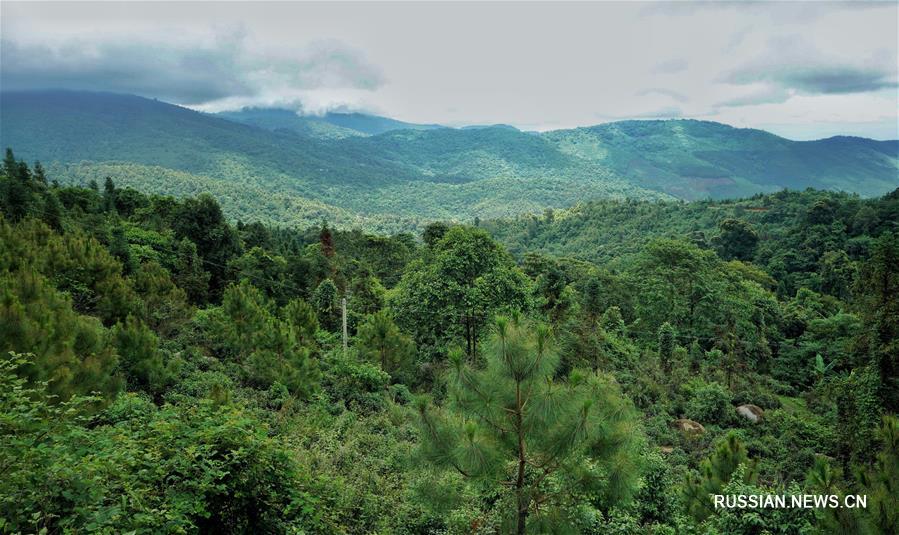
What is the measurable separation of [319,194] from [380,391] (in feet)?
531

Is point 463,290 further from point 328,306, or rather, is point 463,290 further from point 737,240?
point 737,240

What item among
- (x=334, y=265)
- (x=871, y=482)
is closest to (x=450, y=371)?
(x=871, y=482)

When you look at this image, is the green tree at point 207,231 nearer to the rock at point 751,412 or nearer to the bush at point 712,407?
the bush at point 712,407

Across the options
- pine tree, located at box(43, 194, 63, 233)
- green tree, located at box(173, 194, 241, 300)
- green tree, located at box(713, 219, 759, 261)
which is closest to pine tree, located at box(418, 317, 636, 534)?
pine tree, located at box(43, 194, 63, 233)

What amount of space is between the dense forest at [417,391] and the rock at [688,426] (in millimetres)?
101

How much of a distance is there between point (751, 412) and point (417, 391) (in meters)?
10.7

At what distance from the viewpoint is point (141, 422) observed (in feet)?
16.4

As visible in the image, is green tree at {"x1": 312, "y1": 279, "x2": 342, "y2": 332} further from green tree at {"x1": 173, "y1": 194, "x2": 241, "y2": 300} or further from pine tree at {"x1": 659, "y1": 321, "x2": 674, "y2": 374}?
pine tree at {"x1": 659, "y1": 321, "x2": 674, "y2": 374}

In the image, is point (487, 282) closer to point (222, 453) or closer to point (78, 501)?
point (222, 453)

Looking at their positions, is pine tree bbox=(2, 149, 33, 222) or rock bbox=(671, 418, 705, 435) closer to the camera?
rock bbox=(671, 418, 705, 435)

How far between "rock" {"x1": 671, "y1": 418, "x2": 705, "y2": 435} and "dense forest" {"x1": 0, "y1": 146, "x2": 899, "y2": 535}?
0.33ft

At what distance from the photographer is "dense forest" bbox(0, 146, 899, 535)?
430 cm

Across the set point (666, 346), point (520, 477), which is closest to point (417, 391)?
point (666, 346)

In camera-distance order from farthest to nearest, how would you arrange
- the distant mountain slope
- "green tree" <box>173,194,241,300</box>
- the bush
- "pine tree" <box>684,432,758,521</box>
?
the distant mountain slope → "green tree" <box>173,194,241,300</box> → the bush → "pine tree" <box>684,432,758,521</box>
